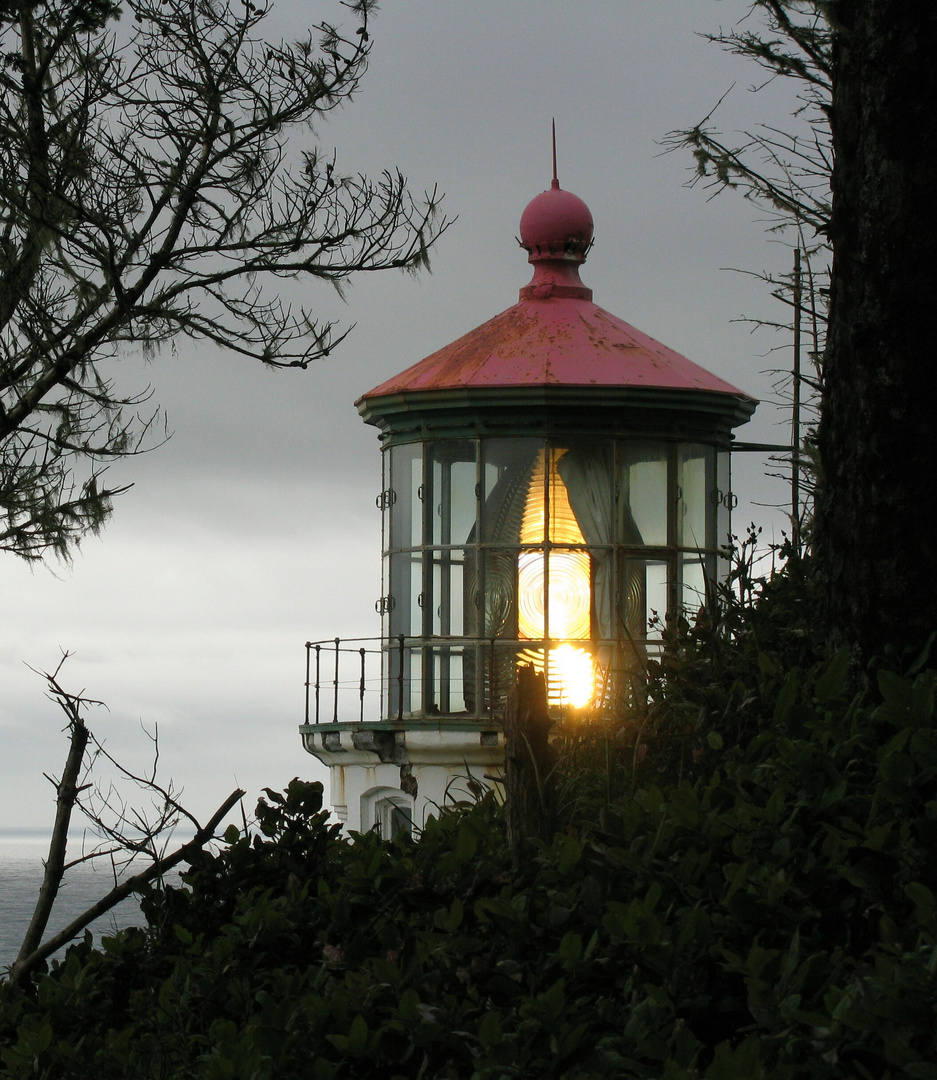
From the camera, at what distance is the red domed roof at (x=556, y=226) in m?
13.1

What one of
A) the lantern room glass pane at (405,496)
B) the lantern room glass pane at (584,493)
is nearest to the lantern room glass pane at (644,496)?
the lantern room glass pane at (584,493)

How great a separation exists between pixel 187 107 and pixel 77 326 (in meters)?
1.71

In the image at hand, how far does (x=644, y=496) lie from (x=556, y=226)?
2347 mm

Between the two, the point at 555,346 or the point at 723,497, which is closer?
the point at 555,346

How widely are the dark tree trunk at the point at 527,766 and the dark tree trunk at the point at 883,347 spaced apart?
1.13m

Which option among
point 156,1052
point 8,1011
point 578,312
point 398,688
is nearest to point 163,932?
point 8,1011

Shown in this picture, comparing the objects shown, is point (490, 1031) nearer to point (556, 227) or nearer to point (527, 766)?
point (527, 766)

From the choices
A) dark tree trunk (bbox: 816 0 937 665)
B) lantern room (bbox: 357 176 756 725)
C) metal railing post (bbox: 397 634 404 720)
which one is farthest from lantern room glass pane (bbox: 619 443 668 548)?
dark tree trunk (bbox: 816 0 937 665)

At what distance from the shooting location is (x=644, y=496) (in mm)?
12492

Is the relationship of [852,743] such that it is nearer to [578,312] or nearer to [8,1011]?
[8,1011]

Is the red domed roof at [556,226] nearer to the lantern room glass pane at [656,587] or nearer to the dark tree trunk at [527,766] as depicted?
the lantern room glass pane at [656,587]

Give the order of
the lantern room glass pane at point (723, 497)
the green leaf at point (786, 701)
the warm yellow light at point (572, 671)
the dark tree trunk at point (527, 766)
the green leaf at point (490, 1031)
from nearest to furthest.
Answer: the green leaf at point (490, 1031) → the green leaf at point (786, 701) → the dark tree trunk at point (527, 766) → the warm yellow light at point (572, 671) → the lantern room glass pane at point (723, 497)

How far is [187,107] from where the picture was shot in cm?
1011

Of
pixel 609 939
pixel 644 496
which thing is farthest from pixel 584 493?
pixel 609 939
